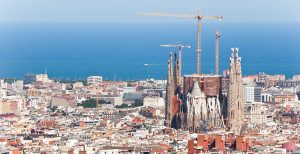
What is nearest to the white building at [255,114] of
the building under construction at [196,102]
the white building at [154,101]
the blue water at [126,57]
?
the building under construction at [196,102]

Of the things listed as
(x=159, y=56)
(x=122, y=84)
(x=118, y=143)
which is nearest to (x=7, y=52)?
(x=159, y=56)

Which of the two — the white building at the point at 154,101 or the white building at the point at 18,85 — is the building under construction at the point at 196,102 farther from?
the white building at the point at 18,85

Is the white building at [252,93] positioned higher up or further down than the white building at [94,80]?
further down

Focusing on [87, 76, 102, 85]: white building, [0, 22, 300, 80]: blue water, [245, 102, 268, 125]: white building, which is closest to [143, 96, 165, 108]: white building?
[245, 102, 268, 125]: white building

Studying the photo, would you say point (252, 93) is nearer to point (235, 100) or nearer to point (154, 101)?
point (154, 101)

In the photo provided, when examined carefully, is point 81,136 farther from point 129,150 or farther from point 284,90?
point 284,90

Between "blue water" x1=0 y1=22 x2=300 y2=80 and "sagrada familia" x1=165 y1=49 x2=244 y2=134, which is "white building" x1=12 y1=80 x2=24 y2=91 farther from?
"sagrada familia" x1=165 y1=49 x2=244 y2=134

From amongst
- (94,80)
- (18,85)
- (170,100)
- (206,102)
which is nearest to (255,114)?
(170,100)
